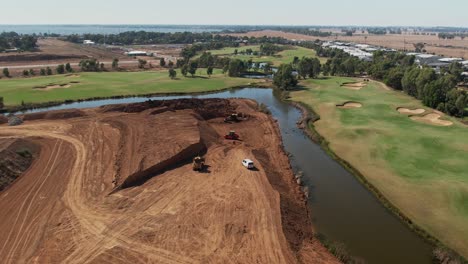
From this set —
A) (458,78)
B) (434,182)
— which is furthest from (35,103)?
(458,78)

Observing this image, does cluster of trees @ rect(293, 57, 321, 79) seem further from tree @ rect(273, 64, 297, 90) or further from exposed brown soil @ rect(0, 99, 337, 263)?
exposed brown soil @ rect(0, 99, 337, 263)

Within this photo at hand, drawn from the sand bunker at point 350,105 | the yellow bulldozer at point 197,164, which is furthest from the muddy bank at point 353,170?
the yellow bulldozer at point 197,164

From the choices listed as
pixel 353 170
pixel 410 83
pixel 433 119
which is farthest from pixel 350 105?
pixel 353 170

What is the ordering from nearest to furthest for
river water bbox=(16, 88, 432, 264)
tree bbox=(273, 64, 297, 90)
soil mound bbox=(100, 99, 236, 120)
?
river water bbox=(16, 88, 432, 264), soil mound bbox=(100, 99, 236, 120), tree bbox=(273, 64, 297, 90)

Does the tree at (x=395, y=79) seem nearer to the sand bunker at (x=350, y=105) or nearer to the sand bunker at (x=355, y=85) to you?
the sand bunker at (x=355, y=85)

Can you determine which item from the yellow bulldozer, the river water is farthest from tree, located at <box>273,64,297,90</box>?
the yellow bulldozer

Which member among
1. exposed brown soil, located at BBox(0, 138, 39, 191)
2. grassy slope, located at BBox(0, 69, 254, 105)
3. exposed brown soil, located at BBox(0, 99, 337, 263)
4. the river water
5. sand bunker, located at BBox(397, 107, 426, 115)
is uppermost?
grassy slope, located at BBox(0, 69, 254, 105)
